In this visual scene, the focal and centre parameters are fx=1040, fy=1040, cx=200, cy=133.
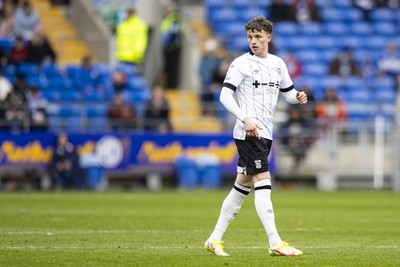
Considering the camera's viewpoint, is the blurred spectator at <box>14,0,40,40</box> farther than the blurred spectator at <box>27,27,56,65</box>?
Yes

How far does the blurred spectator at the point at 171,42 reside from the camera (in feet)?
96.6

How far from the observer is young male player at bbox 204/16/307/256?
10.3 m

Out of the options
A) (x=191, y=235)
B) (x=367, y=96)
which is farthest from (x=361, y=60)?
(x=191, y=235)

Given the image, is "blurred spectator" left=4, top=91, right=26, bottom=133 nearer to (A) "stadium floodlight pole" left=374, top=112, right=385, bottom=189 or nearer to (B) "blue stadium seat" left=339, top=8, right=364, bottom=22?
(A) "stadium floodlight pole" left=374, top=112, right=385, bottom=189

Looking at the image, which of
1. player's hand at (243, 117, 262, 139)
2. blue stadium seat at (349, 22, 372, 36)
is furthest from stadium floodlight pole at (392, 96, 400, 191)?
player's hand at (243, 117, 262, 139)

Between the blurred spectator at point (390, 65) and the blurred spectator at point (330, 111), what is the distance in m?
3.44

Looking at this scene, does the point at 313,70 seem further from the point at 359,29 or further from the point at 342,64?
the point at 359,29

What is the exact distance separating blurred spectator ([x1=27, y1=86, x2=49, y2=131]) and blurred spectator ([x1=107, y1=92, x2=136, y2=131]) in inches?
64.7

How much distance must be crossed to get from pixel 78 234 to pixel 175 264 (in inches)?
136

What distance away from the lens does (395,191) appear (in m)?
25.3

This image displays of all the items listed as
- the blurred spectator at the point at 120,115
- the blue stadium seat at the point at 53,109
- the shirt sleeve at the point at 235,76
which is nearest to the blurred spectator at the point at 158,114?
the blurred spectator at the point at 120,115

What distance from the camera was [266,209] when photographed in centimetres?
1028

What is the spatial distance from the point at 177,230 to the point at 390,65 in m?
18.2

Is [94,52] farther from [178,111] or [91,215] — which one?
[91,215]
